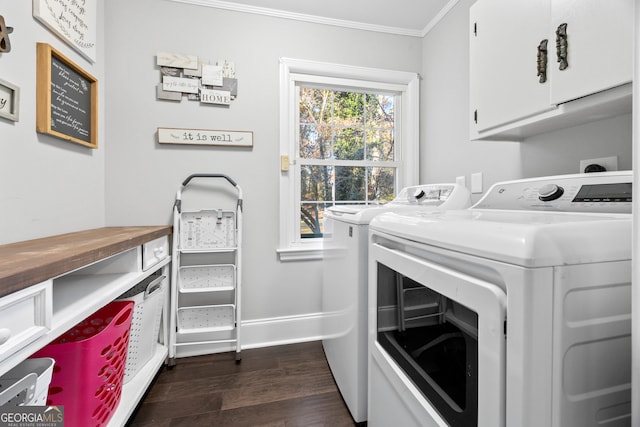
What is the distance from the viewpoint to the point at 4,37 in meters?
1.16

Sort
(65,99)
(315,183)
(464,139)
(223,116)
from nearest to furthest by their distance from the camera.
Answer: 1. (65,99)
2. (464,139)
3. (223,116)
4. (315,183)

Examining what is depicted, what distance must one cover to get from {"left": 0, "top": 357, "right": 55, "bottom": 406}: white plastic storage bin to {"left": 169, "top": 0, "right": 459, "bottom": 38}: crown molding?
2.26 meters

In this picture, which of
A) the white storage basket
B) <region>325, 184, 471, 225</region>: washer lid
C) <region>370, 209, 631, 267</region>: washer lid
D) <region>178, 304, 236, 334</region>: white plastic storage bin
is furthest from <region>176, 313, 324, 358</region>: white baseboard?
<region>370, 209, 631, 267</region>: washer lid

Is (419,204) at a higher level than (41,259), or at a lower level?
higher

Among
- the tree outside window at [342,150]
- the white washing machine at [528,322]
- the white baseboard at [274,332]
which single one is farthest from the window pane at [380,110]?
the white washing machine at [528,322]

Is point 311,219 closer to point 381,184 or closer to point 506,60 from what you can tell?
point 381,184

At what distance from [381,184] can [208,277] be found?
1588 millimetres

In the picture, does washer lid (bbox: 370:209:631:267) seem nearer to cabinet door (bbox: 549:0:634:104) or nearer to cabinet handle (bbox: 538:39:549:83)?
cabinet door (bbox: 549:0:634:104)

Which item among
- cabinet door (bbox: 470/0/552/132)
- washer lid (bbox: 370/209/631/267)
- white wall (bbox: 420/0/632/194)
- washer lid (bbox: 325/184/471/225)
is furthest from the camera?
washer lid (bbox: 325/184/471/225)

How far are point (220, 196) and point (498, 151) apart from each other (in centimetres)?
186

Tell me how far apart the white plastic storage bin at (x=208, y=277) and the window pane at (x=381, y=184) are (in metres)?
1.31

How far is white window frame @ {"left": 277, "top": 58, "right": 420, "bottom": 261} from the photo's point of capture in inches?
84.9

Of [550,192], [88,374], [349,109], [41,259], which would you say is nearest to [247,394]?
[88,374]

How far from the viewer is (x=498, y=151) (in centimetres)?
167
